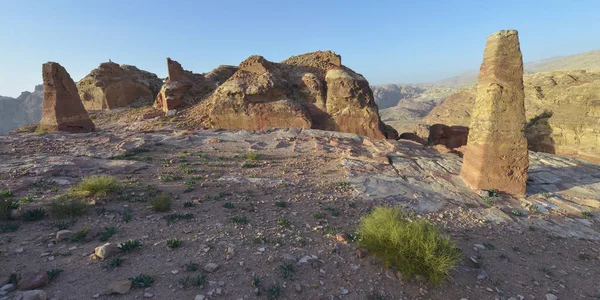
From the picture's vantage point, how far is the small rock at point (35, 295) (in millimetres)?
3170

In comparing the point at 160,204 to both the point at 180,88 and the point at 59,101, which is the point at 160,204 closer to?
the point at 59,101

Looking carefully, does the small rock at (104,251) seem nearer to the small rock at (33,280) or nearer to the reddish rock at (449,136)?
the small rock at (33,280)

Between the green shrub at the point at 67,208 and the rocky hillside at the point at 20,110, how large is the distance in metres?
94.2

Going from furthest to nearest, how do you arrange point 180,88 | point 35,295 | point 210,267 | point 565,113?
point 180,88 → point 565,113 → point 210,267 → point 35,295

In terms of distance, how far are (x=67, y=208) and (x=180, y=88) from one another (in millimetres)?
20350

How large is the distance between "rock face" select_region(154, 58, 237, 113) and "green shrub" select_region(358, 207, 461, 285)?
22.2 metres

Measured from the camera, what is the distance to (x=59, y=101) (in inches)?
602

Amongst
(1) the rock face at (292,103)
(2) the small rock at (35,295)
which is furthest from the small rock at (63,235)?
(1) the rock face at (292,103)

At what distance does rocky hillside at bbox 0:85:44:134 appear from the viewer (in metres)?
73.2

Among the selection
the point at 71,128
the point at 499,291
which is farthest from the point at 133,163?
the point at 499,291

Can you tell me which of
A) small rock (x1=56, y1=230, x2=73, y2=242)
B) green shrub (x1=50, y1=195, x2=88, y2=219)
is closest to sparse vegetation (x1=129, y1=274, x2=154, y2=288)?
small rock (x1=56, y1=230, x2=73, y2=242)

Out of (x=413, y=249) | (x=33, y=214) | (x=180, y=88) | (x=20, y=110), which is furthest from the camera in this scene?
(x=20, y=110)

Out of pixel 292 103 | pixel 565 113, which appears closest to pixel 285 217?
pixel 292 103

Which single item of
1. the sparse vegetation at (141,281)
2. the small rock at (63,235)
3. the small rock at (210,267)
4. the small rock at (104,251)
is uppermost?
the small rock at (63,235)
